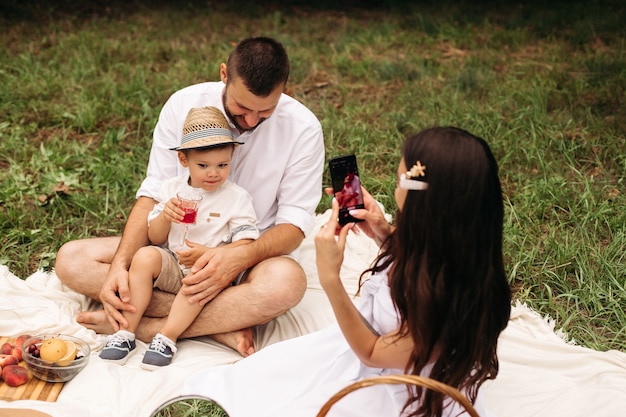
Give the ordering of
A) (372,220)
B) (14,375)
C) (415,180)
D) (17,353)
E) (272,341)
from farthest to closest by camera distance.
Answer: (272,341) < (17,353) < (14,375) < (372,220) < (415,180)

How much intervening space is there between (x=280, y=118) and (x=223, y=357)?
124 centimetres

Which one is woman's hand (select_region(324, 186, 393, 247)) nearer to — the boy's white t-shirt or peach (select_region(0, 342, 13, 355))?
the boy's white t-shirt

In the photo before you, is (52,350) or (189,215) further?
(189,215)

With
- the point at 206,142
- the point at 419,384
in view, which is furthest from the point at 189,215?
the point at 419,384

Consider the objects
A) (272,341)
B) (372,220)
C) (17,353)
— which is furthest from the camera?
(272,341)

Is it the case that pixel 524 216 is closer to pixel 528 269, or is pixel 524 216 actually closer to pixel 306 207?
pixel 528 269

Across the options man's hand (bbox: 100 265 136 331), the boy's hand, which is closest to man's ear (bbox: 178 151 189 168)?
the boy's hand

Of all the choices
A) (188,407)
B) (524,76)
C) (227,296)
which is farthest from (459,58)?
(188,407)

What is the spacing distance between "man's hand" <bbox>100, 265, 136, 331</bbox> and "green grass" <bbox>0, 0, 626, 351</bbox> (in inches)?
36.5

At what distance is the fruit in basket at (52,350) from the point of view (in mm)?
3293

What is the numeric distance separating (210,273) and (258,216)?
55 centimetres

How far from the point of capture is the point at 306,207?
391cm

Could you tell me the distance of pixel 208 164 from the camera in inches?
139

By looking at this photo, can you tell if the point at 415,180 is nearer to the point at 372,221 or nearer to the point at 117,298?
the point at 372,221
